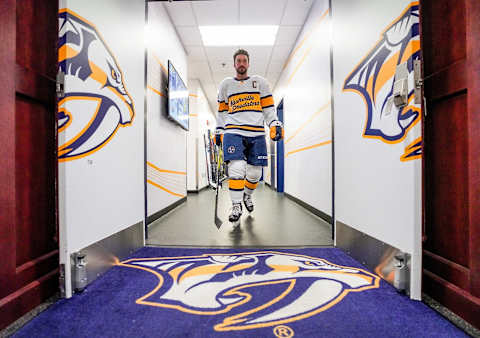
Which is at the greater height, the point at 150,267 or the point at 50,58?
the point at 50,58

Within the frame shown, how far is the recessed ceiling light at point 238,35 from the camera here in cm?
348

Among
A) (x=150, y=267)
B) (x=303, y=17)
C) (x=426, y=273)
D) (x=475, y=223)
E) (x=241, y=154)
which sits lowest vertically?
(x=150, y=267)

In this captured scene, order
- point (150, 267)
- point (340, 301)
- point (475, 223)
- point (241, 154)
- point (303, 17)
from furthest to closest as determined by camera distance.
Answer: point (303, 17), point (241, 154), point (150, 267), point (340, 301), point (475, 223)

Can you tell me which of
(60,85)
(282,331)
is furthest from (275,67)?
(282,331)

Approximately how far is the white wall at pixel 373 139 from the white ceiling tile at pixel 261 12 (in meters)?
1.45

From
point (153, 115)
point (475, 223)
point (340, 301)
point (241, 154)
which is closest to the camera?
point (475, 223)

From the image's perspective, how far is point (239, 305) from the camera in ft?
2.99

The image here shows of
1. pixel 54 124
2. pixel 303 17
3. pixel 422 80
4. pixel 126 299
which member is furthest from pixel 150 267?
pixel 303 17

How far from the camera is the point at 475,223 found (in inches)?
31.2

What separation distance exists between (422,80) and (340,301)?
1010 mm

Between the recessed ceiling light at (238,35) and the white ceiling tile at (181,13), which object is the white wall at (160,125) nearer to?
the white ceiling tile at (181,13)

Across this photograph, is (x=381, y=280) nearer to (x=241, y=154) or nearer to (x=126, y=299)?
(x=126, y=299)

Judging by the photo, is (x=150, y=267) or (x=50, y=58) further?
(x=150, y=267)

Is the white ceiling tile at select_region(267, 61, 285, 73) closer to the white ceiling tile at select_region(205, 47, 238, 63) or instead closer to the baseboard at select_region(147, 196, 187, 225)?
the white ceiling tile at select_region(205, 47, 238, 63)
